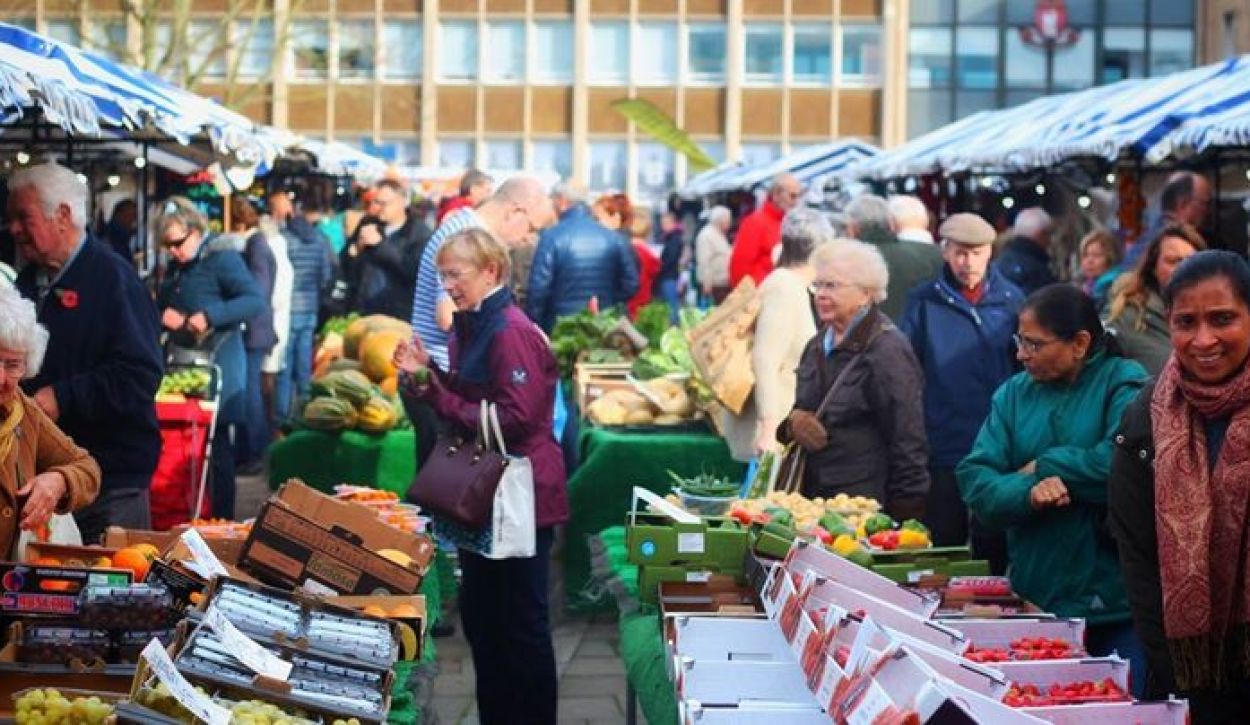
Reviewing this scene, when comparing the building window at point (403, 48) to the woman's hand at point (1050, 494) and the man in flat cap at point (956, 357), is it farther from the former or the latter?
the woman's hand at point (1050, 494)

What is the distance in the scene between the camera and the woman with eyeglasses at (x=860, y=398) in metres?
7.72

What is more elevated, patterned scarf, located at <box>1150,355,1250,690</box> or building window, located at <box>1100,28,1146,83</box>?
building window, located at <box>1100,28,1146,83</box>

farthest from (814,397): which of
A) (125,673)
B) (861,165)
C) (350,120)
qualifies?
(350,120)

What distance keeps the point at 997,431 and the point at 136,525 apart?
2761mm

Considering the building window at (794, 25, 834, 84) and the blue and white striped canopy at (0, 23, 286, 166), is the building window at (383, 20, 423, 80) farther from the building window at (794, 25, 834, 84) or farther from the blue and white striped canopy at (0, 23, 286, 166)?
the blue and white striped canopy at (0, 23, 286, 166)

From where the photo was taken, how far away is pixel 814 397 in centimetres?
794

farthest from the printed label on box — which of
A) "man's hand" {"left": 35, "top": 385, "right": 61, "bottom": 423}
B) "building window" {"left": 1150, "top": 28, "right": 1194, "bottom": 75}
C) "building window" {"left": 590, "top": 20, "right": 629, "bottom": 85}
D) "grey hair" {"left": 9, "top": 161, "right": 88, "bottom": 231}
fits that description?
"building window" {"left": 1150, "top": 28, "right": 1194, "bottom": 75}

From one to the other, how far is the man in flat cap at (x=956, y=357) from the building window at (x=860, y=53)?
44.5 metres

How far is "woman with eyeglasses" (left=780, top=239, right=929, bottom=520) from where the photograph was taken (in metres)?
7.72

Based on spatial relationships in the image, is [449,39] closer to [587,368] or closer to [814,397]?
[587,368]

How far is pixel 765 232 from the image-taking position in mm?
15297

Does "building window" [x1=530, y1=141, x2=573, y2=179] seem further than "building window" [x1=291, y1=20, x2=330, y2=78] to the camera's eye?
Yes

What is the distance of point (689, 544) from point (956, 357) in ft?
6.98

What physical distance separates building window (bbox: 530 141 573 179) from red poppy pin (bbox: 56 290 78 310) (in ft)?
149
